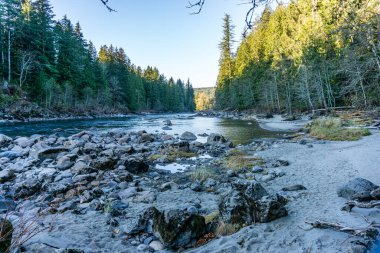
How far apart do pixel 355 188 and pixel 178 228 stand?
3.23m

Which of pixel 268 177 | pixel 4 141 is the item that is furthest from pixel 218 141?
pixel 4 141

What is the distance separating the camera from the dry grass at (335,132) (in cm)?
1214

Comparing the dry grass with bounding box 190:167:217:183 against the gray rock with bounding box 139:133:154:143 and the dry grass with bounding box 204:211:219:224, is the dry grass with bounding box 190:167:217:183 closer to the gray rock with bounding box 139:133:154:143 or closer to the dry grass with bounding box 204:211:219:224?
the dry grass with bounding box 204:211:219:224

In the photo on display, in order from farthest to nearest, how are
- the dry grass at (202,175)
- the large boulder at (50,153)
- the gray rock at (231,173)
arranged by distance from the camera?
the large boulder at (50,153), the gray rock at (231,173), the dry grass at (202,175)

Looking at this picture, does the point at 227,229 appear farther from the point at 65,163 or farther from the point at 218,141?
the point at 218,141

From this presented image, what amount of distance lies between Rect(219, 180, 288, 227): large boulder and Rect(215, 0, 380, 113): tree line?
10.7 ft

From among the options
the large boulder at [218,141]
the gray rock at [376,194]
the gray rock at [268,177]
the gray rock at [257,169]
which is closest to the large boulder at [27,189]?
the gray rock at [268,177]

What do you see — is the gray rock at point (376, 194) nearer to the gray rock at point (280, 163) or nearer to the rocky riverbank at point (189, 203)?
the rocky riverbank at point (189, 203)

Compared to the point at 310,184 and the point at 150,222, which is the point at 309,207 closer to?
the point at 310,184

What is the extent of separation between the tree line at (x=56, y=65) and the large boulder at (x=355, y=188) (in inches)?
1150

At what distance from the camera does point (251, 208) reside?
156 inches

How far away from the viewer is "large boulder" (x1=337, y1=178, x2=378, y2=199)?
4.27m

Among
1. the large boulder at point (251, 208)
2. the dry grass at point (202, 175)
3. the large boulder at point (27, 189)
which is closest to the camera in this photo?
the large boulder at point (251, 208)

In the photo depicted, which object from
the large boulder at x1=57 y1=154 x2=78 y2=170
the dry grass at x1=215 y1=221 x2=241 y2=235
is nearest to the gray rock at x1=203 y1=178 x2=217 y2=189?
the dry grass at x1=215 y1=221 x2=241 y2=235
